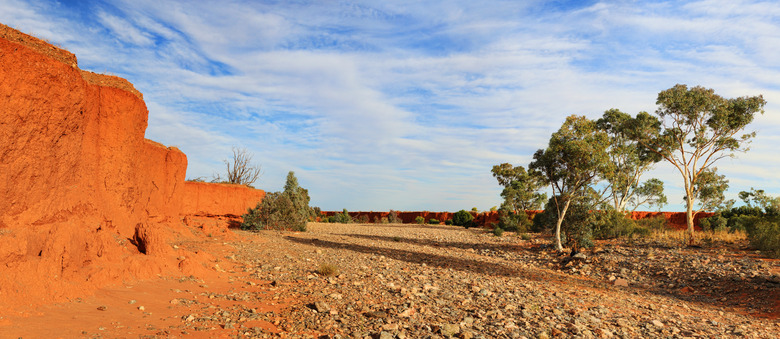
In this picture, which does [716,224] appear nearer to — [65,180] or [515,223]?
[515,223]

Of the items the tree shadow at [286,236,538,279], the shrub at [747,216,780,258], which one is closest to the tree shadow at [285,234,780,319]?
the tree shadow at [286,236,538,279]

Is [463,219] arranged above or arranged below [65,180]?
below

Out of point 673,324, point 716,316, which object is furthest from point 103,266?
point 716,316

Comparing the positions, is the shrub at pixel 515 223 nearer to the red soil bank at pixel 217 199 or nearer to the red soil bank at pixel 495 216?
the red soil bank at pixel 495 216

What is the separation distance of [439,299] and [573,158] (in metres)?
13.5

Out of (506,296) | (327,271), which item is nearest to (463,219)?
(327,271)

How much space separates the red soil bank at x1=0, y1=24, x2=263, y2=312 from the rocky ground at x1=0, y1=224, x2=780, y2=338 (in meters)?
0.98

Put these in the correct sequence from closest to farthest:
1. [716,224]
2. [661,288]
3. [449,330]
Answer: [449,330] → [661,288] → [716,224]

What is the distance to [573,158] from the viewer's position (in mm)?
19078

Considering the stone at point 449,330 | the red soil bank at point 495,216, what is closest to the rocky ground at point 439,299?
the stone at point 449,330

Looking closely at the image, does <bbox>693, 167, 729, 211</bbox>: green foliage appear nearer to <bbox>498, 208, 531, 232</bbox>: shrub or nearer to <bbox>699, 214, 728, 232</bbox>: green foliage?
A: <bbox>699, 214, 728, 232</bbox>: green foliage

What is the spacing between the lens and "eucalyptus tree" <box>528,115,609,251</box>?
18.6 meters

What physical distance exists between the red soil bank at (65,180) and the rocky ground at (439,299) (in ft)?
3.22

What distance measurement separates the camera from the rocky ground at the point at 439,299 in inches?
253
